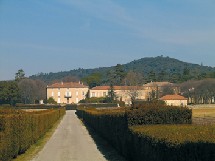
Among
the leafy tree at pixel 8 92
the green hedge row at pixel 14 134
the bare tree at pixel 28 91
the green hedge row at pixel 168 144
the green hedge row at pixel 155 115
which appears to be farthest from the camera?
the bare tree at pixel 28 91

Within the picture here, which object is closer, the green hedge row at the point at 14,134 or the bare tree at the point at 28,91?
the green hedge row at the point at 14,134

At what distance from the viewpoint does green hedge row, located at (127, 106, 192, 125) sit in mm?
16922

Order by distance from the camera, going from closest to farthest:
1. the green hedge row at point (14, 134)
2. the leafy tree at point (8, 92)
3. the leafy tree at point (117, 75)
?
the green hedge row at point (14, 134) → the leafy tree at point (8, 92) → the leafy tree at point (117, 75)

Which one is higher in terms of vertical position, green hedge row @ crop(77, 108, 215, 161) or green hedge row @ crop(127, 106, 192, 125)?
green hedge row @ crop(127, 106, 192, 125)

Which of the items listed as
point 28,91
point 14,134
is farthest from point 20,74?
point 14,134

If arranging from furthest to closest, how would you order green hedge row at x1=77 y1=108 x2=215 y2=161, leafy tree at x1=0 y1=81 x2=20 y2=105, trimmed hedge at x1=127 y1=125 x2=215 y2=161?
leafy tree at x1=0 y1=81 x2=20 y2=105 < green hedge row at x1=77 y1=108 x2=215 y2=161 < trimmed hedge at x1=127 y1=125 x2=215 y2=161

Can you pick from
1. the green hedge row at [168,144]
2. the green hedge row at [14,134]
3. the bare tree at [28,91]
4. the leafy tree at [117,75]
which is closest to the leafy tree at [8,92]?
the bare tree at [28,91]

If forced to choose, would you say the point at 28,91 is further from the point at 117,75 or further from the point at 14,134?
the point at 14,134

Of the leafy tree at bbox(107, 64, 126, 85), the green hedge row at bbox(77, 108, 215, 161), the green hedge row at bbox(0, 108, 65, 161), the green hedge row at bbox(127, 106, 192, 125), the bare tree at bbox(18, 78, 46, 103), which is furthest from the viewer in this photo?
the leafy tree at bbox(107, 64, 126, 85)

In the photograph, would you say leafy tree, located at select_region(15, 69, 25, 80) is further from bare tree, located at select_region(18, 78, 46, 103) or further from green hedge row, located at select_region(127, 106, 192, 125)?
green hedge row, located at select_region(127, 106, 192, 125)

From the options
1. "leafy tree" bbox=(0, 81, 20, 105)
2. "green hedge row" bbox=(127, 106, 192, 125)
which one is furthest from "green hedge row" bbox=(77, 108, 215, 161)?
"leafy tree" bbox=(0, 81, 20, 105)

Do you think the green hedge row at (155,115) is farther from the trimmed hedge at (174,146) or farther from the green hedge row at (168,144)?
the trimmed hedge at (174,146)

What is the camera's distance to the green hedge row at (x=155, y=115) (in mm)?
16922

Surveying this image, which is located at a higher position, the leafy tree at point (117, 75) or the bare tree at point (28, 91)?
the leafy tree at point (117, 75)
